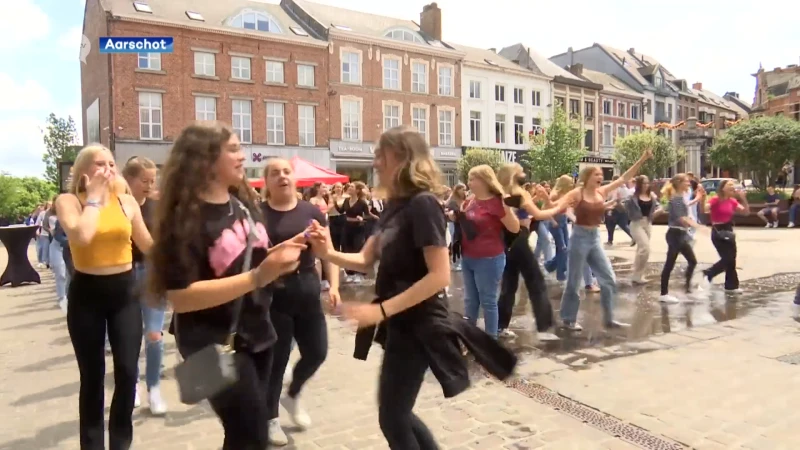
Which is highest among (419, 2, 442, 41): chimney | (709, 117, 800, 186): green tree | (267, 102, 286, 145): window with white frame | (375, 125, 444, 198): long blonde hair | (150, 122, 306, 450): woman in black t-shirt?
(419, 2, 442, 41): chimney

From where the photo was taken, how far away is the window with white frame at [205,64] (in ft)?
97.7

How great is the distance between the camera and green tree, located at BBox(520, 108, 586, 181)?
39.2 meters

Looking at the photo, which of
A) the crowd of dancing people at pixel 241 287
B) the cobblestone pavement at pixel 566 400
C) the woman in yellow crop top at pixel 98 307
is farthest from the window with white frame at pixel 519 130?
the woman in yellow crop top at pixel 98 307

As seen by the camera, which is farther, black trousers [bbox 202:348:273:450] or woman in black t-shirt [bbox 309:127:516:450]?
woman in black t-shirt [bbox 309:127:516:450]

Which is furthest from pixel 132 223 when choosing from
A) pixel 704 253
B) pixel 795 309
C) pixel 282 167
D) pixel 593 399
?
pixel 704 253

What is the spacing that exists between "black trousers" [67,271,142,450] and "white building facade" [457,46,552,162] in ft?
122

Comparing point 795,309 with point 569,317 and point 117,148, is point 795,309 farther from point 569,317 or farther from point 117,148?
point 117,148

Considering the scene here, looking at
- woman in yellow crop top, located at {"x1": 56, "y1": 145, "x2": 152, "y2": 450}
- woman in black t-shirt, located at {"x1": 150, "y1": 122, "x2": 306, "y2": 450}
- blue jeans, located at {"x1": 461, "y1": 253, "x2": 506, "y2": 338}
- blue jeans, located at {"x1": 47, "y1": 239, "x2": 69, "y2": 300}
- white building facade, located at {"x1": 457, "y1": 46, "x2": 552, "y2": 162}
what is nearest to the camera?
woman in black t-shirt, located at {"x1": 150, "y1": 122, "x2": 306, "y2": 450}

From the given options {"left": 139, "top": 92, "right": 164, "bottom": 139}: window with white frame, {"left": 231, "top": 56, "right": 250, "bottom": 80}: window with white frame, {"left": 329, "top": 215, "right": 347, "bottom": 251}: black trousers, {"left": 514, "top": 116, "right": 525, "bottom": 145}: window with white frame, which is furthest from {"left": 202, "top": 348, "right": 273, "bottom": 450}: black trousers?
{"left": 514, "top": 116, "right": 525, "bottom": 145}: window with white frame

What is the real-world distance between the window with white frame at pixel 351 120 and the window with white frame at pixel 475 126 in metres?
8.65

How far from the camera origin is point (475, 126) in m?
40.3

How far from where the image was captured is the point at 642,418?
12.7 ft

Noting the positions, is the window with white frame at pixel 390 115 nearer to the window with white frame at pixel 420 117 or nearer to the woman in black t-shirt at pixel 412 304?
the window with white frame at pixel 420 117

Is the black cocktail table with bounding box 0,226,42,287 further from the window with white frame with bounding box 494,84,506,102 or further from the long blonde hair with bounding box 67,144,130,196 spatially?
the window with white frame with bounding box 494,84,506,102
